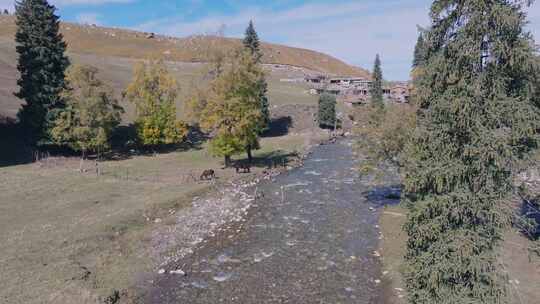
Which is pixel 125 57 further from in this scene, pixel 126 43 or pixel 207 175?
pixel 207 175

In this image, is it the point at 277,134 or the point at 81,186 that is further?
the point at 277,134

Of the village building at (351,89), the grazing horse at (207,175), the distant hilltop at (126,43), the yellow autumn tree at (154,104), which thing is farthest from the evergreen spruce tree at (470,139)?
the distant hilltop at (126,43)

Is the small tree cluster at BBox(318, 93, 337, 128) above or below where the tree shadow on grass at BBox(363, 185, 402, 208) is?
above

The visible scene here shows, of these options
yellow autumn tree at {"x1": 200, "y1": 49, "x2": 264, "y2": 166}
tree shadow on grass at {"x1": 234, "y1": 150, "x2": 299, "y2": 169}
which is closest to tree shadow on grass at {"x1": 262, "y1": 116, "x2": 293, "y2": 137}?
tree shadow on grass at {"x1": 234, "y1": 150, "x2": 299, "y2": 169}

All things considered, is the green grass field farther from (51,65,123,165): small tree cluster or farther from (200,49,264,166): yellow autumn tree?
(200,49,264,166): yellow autumn tree

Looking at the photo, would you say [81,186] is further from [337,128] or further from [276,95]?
[276,95]

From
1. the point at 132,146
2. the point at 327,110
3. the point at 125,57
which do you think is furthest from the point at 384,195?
the point at 125,57

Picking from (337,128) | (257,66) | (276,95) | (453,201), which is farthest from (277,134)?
(453,201)
